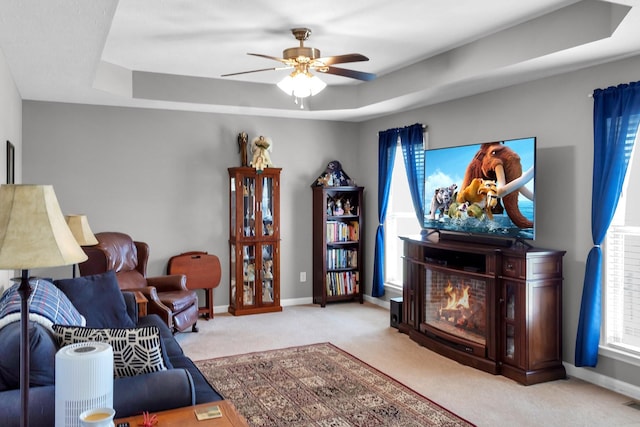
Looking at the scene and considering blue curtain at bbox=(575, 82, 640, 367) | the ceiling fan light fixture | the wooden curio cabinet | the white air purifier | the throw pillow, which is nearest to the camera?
the white air purifier

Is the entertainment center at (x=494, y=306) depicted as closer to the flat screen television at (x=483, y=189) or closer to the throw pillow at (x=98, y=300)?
the flat screen television at (x=483, y=189)

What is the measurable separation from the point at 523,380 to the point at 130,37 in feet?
13.1

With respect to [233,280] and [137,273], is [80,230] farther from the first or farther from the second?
[233,280]

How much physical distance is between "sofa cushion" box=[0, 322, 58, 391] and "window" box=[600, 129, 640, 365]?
363cm

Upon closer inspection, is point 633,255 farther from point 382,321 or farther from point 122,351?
point 122,351

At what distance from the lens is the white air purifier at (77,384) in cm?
177

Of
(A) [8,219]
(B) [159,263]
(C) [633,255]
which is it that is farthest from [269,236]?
(A) [8,219]

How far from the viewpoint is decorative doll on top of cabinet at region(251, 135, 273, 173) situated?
6.10 m

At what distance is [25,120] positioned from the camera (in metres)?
5.35

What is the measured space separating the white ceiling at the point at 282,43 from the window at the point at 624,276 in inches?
37.3

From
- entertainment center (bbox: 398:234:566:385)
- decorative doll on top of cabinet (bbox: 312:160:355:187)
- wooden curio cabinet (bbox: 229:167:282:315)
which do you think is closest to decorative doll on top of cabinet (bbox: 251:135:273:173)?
wooden curio cabinet (bbox: 229:167:282:315)

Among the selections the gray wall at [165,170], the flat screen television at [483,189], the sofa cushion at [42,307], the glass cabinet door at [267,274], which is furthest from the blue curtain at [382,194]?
the sofa cushion at [42,307]

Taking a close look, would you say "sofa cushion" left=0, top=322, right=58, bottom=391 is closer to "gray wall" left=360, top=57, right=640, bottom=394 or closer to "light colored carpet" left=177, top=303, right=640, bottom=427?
"light colored carpet" left=177, top=303, right=640, bottom=427

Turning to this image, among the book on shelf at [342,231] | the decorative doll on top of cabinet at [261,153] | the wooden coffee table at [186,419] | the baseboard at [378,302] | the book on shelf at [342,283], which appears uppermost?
the decorative doll on top of cabinet at [261,153]
